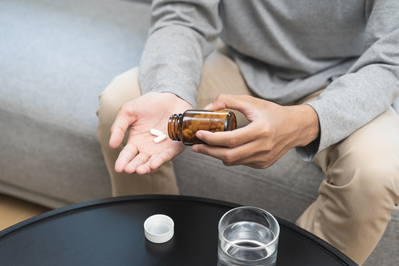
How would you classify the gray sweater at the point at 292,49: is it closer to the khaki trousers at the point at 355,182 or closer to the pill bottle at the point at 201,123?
the khaki trousers at the point at 355,182

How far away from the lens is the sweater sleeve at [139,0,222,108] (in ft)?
3.03

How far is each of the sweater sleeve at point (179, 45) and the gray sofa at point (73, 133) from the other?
0.27 metres

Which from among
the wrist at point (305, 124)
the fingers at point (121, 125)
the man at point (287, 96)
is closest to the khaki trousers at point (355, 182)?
the man at point (287, 96)

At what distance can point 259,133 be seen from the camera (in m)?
0.70

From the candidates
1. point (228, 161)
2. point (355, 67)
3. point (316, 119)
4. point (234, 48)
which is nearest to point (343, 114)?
point (316, 119)

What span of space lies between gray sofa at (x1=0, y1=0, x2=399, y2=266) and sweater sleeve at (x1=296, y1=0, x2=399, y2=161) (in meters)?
0.25

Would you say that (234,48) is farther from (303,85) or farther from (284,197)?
(284,197)

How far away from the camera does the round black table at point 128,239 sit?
0.65 metres

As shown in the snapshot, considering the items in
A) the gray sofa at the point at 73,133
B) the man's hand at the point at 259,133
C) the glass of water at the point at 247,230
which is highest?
the man's hand at the point at 259,133

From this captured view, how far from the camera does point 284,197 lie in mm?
1098

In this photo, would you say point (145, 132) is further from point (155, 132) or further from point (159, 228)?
point (159, 228)

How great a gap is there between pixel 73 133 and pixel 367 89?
33.8 inches

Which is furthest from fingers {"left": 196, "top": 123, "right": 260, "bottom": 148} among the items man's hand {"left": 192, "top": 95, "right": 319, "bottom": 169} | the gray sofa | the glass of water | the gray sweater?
the gray sofa

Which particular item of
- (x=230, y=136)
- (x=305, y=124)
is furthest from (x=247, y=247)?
(x=305, y=124)
